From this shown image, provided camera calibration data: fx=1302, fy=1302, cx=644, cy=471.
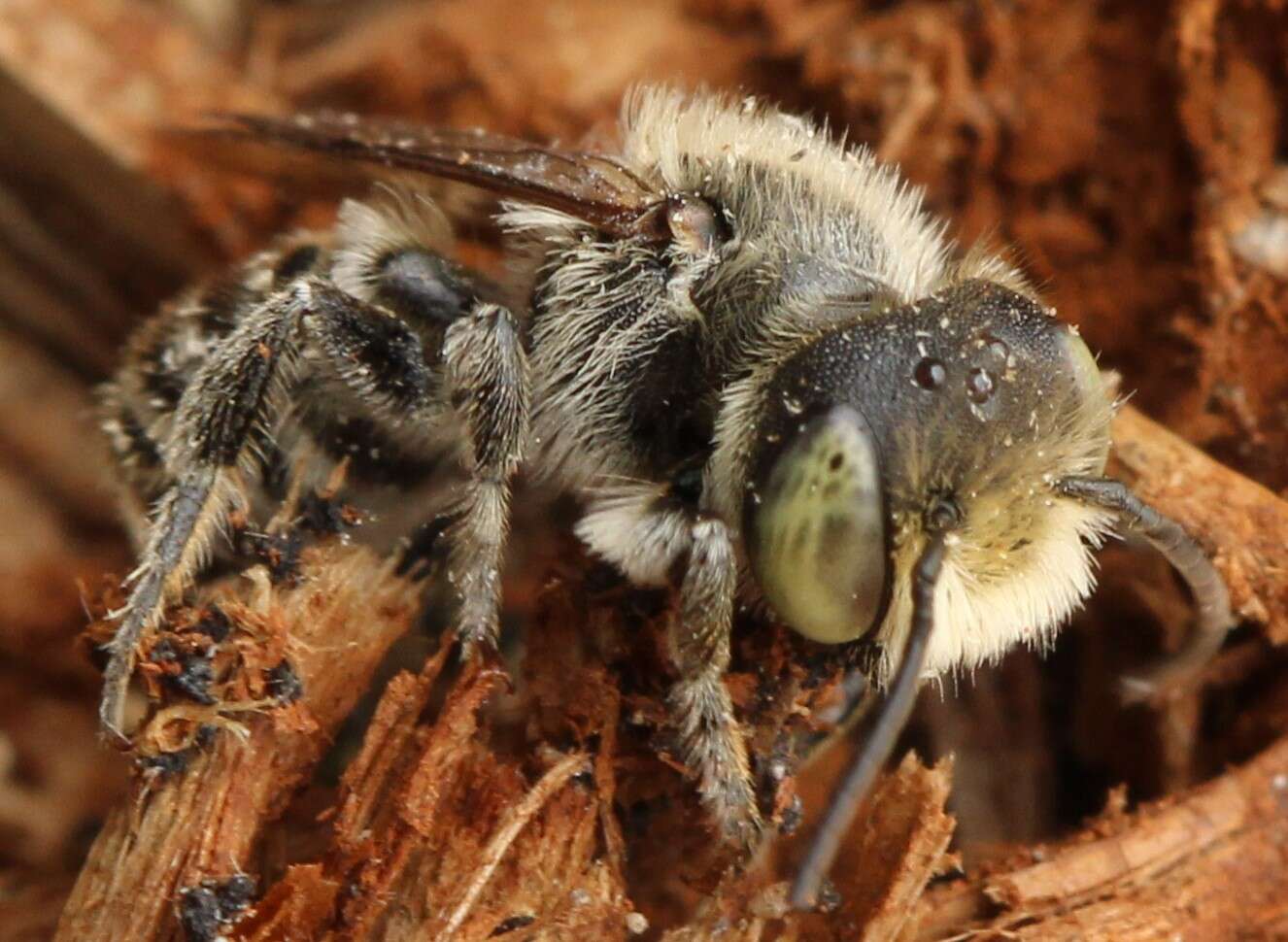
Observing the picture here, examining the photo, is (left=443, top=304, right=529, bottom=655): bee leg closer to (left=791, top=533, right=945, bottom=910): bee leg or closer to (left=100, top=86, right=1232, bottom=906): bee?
(left=100, top=86, right=1232, bottom=906): bee

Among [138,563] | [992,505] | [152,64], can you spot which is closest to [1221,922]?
[992,505]

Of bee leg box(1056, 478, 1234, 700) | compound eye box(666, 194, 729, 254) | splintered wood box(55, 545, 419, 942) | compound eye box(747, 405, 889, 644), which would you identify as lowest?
splintered wood box(55, 545, 419, 942)

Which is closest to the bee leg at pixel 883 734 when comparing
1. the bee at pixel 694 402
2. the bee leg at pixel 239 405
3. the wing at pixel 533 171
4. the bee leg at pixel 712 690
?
the bee at pixel 694 402

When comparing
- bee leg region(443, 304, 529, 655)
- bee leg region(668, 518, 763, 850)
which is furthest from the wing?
bee leg region(668, 518, 763, 850)

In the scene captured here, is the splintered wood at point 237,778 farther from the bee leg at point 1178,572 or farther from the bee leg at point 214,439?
the bee leg at point 1178,572

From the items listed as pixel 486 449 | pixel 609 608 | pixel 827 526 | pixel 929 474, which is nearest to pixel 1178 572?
pixel 929 474

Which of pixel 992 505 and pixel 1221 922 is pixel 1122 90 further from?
pixel 1221 922

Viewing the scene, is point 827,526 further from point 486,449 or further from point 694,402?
point 486,449
